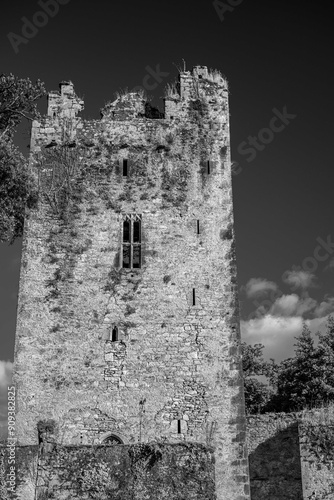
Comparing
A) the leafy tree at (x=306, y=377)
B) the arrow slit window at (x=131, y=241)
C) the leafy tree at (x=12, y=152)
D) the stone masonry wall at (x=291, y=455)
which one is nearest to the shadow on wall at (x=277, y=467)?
→ the stone masonry wall at (x=291, y=455)

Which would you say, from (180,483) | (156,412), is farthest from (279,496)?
(180,483)

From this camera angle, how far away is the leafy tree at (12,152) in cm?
2185

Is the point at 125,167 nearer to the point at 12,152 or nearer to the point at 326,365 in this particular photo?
the point at 12,152

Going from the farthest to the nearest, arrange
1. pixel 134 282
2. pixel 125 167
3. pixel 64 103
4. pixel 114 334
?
pixel 64 103 → pixel 125 167 → pixel 134 282 → pixel 114 334

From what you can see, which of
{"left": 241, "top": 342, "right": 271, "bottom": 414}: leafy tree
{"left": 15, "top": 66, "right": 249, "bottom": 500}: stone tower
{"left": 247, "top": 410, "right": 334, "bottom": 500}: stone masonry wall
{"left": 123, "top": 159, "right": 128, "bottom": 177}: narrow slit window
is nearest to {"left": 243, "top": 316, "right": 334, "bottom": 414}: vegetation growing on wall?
{"left": 241, "top": 342, "right": 271, "bottom": 414}: leafy tree

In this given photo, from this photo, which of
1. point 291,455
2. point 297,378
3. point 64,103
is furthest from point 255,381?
point 64,103

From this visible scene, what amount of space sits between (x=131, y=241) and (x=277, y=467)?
10.1 metres

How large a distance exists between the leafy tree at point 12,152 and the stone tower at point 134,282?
94.0 inches

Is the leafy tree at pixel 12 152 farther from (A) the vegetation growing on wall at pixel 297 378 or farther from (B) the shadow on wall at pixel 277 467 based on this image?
(A) the vegetation growing on wall at pixel 297 378

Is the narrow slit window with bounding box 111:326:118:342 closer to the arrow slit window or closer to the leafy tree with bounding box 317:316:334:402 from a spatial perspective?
the arrow slit window

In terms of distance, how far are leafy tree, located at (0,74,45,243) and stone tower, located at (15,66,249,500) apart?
239 centimetres

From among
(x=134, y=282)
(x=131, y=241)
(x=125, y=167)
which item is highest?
(x=125, y=167)

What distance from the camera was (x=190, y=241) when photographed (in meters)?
25.3

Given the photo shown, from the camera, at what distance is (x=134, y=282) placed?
80.8ft
